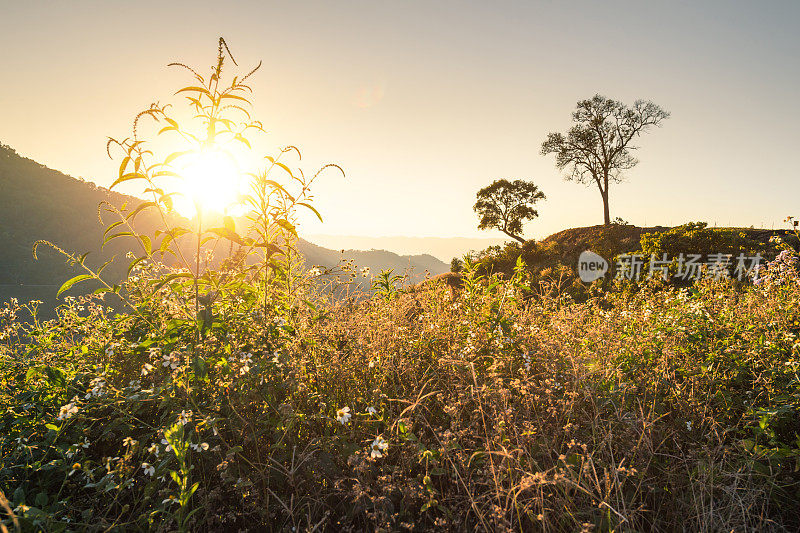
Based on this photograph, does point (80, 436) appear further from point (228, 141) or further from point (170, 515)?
point (228, 141)

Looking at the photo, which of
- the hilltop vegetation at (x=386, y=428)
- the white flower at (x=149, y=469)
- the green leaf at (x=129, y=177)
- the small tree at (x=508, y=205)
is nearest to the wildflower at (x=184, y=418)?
the hilltop vegetation at (x=386, y=428)

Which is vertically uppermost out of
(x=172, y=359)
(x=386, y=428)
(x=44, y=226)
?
(x=44, y=226)

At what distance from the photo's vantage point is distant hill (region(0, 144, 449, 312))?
39781mm

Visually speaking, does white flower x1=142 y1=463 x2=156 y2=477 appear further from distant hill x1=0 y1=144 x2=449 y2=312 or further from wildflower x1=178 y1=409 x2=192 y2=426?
distant hill x1=0 y1=144 x2=449 y2=312

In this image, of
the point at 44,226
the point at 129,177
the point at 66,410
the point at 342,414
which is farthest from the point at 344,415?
the point at 44,226

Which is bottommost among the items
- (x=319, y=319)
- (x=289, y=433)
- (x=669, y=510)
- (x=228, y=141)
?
(x=669, y=510)

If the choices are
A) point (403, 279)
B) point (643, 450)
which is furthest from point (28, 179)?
point (643, 450)

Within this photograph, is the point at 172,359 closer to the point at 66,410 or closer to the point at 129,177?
the point at 66,410

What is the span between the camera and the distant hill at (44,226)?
131 feet

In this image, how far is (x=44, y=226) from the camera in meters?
47.4

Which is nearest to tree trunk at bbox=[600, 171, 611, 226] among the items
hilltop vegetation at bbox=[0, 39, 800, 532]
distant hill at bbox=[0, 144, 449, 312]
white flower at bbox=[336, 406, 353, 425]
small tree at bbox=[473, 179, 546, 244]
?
small tree at bbox=[473, 179, 546, 244]

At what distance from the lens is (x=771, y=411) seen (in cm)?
245

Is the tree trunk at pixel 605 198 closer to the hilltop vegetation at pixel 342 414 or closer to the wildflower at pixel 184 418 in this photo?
the hilltop vegetation at pixel 342 414

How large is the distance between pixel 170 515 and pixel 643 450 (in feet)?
8.83
